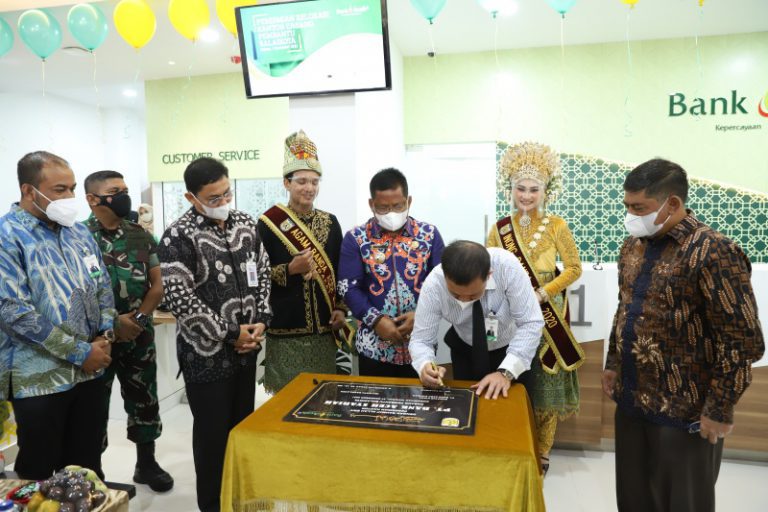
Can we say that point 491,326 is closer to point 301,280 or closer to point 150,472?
point 301,280

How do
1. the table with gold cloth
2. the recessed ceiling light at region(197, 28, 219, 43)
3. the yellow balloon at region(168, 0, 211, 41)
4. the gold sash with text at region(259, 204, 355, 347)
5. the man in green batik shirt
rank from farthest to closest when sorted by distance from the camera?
the recessed ceiling light at region(197, 28, 219, 43) → the yellow balloon at region(168, 0, 211, 41) → the gold sash with text at region(259, 204, 355, 347) → the man in green batik shirt → the table with gold cloth

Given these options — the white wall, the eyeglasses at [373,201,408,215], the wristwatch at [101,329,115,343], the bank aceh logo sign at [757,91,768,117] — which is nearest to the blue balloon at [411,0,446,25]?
the eyeglasses at [373,201,408,215]

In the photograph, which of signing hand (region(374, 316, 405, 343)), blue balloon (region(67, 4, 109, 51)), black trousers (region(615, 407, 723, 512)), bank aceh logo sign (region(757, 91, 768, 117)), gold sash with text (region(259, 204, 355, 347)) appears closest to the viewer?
black trousers (region(615, 407, 723, 512))

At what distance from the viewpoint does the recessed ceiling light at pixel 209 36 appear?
4500 millimetres

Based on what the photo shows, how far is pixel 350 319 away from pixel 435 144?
11.2 ft

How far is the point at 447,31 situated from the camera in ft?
15.2

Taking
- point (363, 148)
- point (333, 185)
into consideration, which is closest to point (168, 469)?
point (333, 185)

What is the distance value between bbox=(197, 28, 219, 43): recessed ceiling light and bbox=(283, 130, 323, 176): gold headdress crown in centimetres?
271

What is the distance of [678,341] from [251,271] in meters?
1.57

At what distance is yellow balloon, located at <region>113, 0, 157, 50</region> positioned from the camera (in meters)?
3.52

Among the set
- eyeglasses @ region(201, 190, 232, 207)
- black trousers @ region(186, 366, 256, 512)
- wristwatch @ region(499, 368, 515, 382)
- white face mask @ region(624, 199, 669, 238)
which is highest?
eyeglasses @ region(201, 190, 232, 207)

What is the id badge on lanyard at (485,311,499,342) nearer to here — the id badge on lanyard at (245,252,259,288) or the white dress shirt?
Answer: the white dress shirt

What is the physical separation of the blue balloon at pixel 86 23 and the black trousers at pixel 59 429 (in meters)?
2.92

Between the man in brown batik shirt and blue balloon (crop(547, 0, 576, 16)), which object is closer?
the man in brown batik shirt
